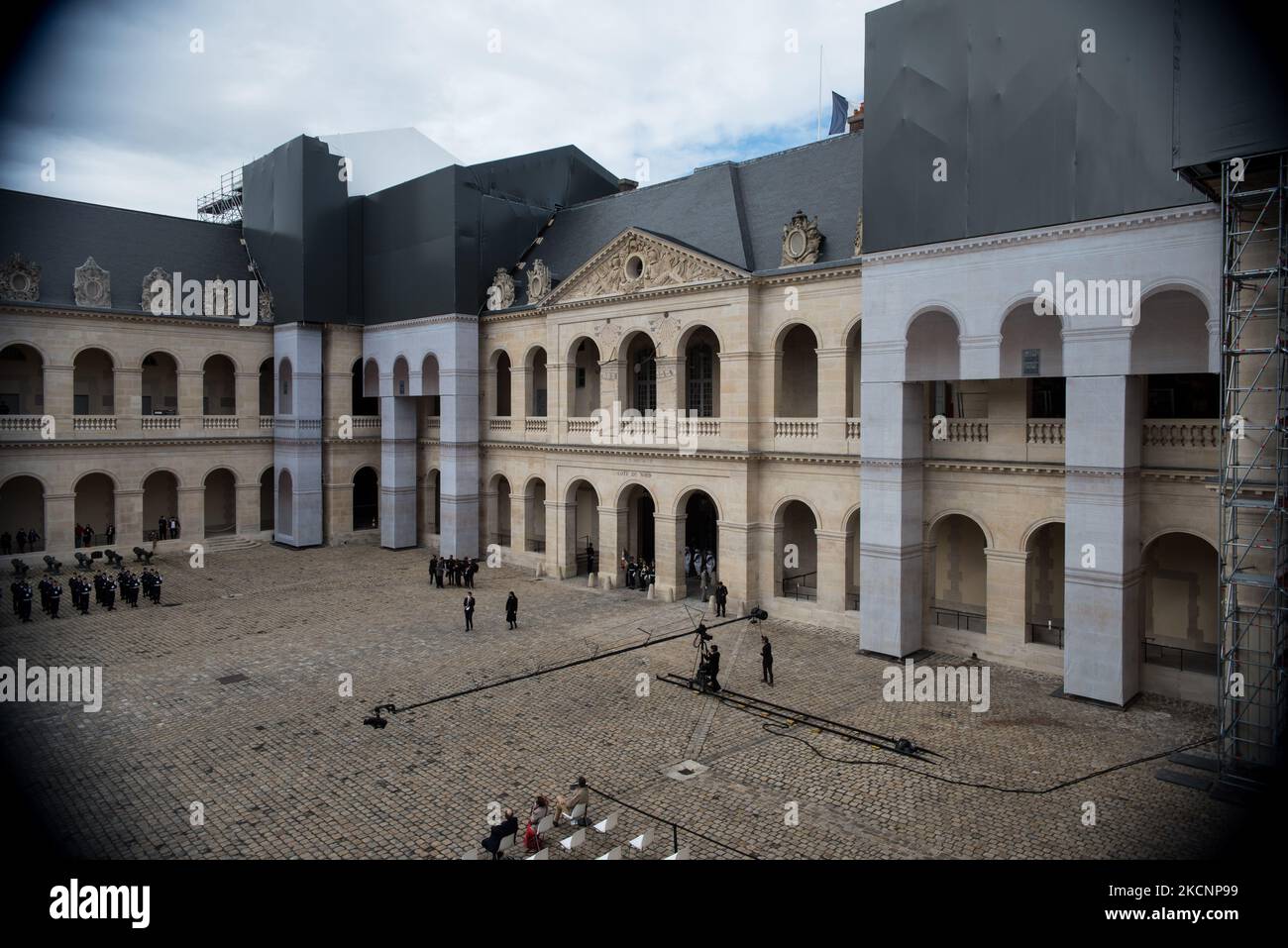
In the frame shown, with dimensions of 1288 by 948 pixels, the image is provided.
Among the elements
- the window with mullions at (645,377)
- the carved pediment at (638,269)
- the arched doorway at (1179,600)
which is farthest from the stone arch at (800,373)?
the arched doorway at (1179,600)

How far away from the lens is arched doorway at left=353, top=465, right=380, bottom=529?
155 feet

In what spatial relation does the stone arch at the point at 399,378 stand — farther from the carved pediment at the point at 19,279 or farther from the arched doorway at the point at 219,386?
the carved pediment at the point at 19,279

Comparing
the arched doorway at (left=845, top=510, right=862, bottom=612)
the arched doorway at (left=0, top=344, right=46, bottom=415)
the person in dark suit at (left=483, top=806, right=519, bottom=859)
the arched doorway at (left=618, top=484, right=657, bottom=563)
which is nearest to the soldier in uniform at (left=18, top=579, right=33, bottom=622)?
the arched doorway at (left=0, top=344, right=46, bottom=415)

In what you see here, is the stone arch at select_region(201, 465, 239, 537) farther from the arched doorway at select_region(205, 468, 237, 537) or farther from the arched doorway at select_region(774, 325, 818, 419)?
the arched doorway at select_region(774, 325, 818, 419)

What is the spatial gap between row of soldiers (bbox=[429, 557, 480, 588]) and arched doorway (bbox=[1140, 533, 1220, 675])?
78.9 ft

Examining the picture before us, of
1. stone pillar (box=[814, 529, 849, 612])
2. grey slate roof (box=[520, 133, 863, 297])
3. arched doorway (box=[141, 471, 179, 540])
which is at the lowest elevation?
stone pillar (box=[814, 529, 849, 612])

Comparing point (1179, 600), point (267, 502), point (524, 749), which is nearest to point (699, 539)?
point (1179, 600)

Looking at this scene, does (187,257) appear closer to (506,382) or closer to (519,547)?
(506,382)

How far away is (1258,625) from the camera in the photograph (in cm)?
1700

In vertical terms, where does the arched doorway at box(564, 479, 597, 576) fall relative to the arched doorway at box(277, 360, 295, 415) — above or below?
below

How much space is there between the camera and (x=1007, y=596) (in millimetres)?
24812

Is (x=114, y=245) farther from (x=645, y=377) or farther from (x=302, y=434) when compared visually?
(x=645, y=377)

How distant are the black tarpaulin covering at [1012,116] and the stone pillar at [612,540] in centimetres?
1523

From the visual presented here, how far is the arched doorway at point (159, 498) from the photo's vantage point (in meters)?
44.2
